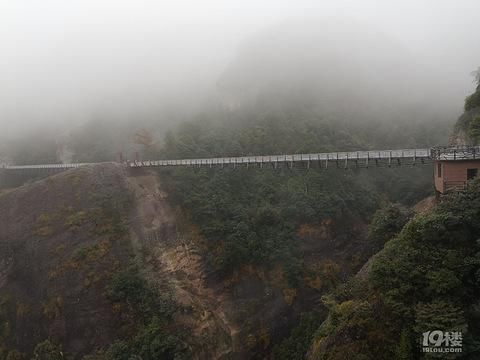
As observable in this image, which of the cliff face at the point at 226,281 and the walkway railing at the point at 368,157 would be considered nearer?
the walkway railing at the point at 368,157

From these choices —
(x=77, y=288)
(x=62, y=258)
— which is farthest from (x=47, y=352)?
(x=62, y=258)

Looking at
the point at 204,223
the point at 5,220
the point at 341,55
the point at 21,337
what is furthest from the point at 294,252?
the point at 341,55

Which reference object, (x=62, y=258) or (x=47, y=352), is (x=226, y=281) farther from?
(x=47, y=352)

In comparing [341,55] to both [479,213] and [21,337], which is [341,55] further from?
[21,337]

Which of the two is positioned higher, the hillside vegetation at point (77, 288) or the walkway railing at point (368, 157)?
the walkway railing at point (368, 157)
